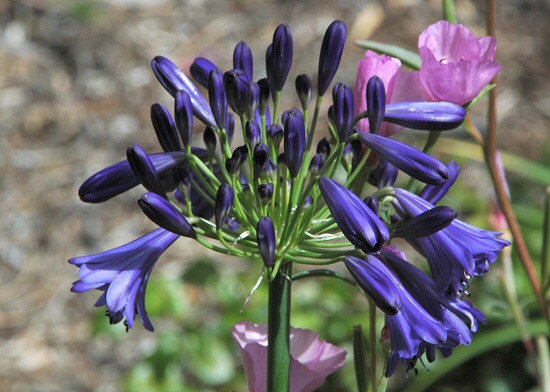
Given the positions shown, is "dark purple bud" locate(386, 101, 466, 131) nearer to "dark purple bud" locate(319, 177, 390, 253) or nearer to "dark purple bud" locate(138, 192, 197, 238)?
"dark purple bud" locate(319, 177, 390, 253)

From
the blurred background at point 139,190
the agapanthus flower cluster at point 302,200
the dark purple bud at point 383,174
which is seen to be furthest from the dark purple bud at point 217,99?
the blurred background at point 139,190

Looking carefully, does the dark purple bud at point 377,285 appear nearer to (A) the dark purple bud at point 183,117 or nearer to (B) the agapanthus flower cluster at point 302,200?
(B) the agapanthus flower cluster at point 302,200

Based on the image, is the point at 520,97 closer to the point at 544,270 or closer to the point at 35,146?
the point at 35,146

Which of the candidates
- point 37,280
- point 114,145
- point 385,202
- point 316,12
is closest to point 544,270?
point 385,202

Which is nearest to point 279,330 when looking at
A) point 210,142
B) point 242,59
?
point 210,142

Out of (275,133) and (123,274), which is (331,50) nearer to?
(275,133)

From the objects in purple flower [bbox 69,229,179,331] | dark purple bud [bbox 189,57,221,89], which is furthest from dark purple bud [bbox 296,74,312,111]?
purple flower [bbox 69,229,179,331]
